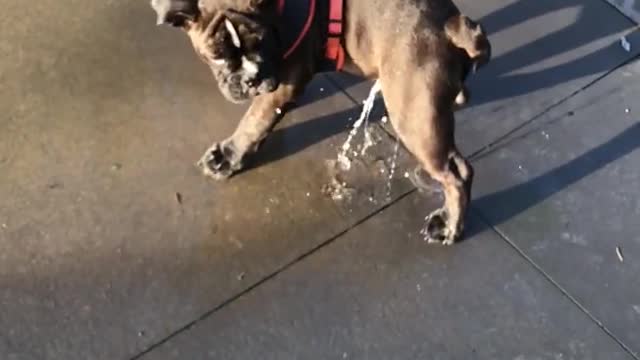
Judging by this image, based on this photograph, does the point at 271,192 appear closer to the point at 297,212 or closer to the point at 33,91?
the point at 297,212

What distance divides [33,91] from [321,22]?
1197mm

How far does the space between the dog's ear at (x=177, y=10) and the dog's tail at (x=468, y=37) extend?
717 mm

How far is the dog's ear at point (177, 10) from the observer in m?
3.08

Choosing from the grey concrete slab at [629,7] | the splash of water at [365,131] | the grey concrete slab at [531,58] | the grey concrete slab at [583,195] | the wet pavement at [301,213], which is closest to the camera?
the wet pavement at [301,213]

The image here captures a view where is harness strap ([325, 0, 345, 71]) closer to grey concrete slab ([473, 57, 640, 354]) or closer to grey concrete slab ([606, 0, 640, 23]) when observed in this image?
grey concrete slab ([473, 57, 640, 354])

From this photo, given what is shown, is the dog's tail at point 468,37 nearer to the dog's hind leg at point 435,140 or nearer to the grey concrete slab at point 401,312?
the dog's hind leg at point 435,140

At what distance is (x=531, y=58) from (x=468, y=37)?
101cm

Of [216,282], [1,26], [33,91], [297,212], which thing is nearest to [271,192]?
[297,212]

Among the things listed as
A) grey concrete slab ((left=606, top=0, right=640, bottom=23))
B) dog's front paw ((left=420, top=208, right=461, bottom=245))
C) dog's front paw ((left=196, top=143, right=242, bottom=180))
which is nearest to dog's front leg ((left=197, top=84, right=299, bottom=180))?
dog's front paw ((left=196, top=143, right=242, bottom=180))

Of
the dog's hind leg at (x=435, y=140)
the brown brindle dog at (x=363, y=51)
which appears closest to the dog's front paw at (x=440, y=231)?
the dog's hind leg at (x=435, y=140)

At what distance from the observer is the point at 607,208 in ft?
12.2

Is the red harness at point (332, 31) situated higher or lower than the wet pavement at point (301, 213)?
higher

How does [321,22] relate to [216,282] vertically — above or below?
above

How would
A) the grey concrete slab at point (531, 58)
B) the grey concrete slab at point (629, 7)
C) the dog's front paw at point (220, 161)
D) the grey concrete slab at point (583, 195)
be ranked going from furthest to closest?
the grey concrete slab at point (629, 7) < the grey concrete slab at point (531, 58) < the dog's front paw at point (220, 161) < the grey concrete slab at point (583, 195)
